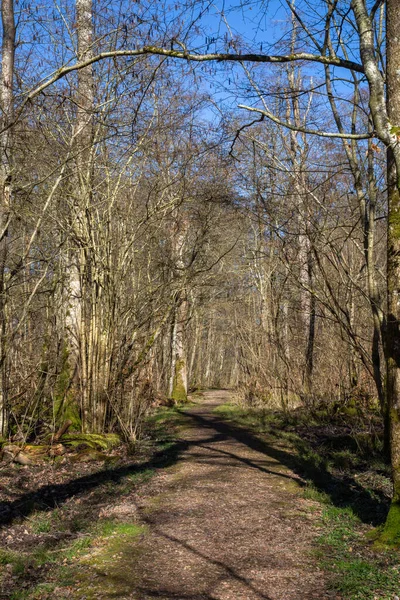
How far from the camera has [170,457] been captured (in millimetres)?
9008

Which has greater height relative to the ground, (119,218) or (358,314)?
(119,218)

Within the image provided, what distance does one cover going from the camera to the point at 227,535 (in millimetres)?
5418

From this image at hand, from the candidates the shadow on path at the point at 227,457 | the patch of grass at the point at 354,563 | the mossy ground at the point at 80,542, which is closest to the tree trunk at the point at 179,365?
the shadow on path at the point at 227,457

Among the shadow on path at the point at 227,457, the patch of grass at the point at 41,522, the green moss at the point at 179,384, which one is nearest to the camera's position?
the patch of grass at the point at 41,522

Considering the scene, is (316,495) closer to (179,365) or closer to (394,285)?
(394,285)

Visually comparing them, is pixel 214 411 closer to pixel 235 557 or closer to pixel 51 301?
pixel 51 301

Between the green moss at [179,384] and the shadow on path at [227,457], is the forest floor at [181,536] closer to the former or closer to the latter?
the shadow on path at [227,457]

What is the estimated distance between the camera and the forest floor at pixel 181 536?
4219mm

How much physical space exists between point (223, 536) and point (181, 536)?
1.32 ft

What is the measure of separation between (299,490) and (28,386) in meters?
4.70

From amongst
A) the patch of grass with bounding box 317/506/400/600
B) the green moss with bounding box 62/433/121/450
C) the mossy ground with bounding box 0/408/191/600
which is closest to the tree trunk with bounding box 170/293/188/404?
the green moss with bounding box 62/433/121/450

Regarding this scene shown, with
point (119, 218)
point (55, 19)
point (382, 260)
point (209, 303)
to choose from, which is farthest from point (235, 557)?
point (209, 303)

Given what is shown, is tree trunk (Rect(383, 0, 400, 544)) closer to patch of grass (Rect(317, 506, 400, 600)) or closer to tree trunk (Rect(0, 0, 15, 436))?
Answer: patch of grass (Rect(317, 506, 400, 600))

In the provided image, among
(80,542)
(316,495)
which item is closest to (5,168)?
(80,542)
